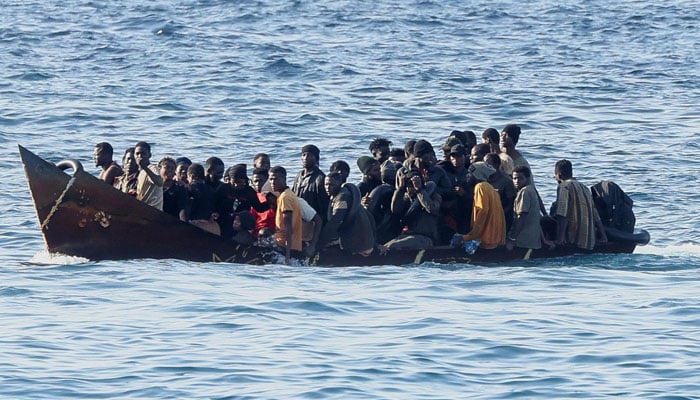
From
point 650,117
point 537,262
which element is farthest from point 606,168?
point 537,262

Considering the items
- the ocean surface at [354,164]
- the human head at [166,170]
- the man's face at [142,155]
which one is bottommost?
the ocean surface at [354,164]

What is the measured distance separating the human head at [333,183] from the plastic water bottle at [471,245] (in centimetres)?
194

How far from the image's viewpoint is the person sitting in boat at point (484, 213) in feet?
66.7

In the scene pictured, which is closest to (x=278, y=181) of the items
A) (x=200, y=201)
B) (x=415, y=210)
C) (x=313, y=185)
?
(x=313, y=185)

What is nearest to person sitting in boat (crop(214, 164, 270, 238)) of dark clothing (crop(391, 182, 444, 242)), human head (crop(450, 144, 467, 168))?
dark clothing (crop(391, 182, 444, 242))

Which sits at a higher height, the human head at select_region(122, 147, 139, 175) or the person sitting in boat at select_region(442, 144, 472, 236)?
the human head at select_region(122, 147, 139, 175)

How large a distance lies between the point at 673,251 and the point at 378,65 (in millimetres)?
20147

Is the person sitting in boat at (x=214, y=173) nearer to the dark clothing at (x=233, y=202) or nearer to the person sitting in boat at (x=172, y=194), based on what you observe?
the dark clothing at (x=233, y=202)

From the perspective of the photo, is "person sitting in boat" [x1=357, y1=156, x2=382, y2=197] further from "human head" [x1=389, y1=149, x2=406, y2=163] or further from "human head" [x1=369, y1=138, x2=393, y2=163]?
"human head" [x1=369, y1=138, x2=393, y2=163]

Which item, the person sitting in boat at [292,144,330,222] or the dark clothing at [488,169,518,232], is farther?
the dark clothing at [488,169,518,232]

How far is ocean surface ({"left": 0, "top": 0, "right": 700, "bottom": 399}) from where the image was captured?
15094mm

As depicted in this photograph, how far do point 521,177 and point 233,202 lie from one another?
12.2ft

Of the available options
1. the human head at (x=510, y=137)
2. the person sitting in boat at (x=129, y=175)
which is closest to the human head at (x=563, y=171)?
the human head at (x=510, y=137)

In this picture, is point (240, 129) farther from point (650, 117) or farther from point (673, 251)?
point (673, 251)
